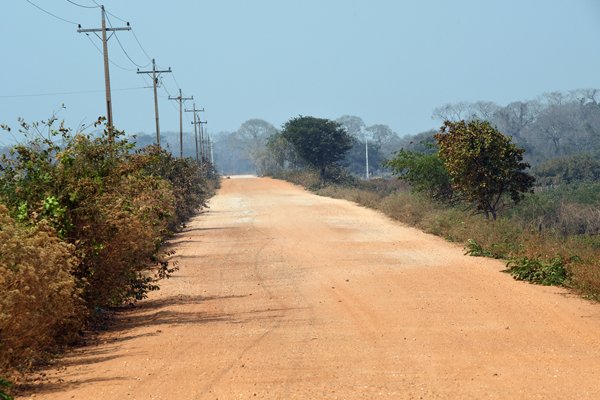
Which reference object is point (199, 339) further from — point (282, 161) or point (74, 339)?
point (282, 161)

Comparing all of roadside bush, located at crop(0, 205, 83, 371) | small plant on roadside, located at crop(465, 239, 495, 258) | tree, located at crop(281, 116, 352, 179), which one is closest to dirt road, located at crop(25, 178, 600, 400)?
small plant on roadside, located at crop(465, 239, 495, 258)

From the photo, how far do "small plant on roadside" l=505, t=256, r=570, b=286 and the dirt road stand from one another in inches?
14.1

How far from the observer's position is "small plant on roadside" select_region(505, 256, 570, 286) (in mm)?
15234

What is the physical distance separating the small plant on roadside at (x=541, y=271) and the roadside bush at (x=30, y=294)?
8254 mm

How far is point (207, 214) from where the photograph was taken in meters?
41.3

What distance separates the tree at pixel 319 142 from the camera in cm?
7844

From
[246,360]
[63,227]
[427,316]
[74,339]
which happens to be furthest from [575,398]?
[63,227]

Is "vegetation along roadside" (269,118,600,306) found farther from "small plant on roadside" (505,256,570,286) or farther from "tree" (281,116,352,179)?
"tree" (281,116,352,179)

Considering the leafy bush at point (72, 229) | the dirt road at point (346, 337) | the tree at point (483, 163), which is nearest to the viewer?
the dirt road at point (346, 337)

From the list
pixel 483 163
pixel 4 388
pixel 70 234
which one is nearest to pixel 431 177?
pixel 483 163

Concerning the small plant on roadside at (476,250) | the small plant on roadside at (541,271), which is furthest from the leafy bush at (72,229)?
the small plant on roadside at (476,250)

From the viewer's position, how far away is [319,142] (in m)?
78.4

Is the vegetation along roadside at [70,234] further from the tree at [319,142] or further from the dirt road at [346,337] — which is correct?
the tree at [319,142]

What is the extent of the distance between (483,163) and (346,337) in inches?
684
